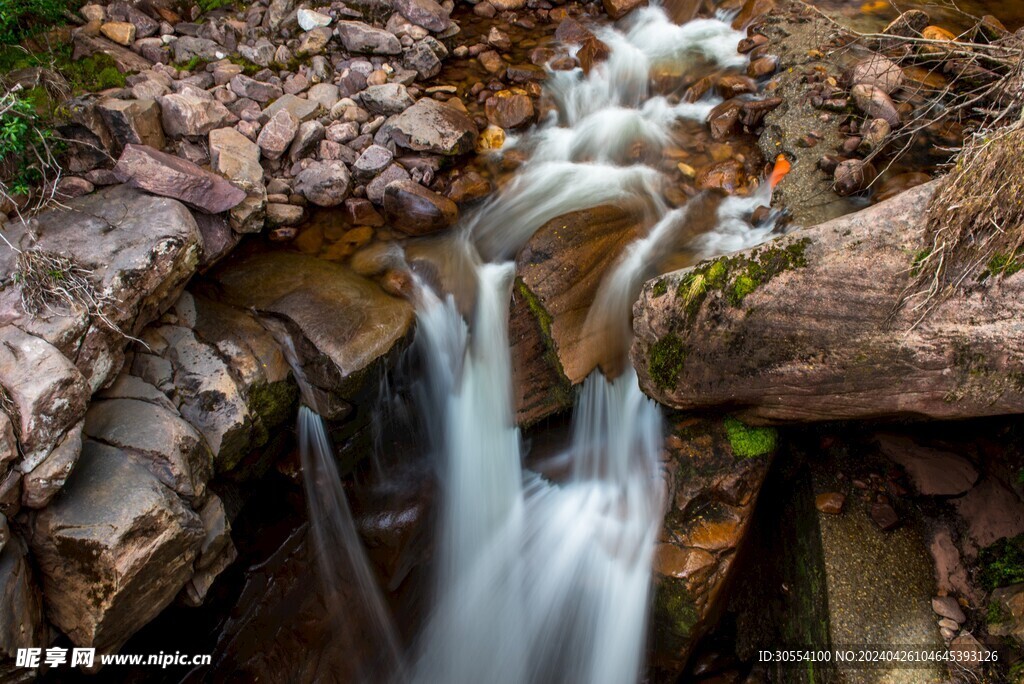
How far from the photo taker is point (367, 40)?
6672mm

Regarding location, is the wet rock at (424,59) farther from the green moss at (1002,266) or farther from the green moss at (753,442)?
the green moss at (1002,266)

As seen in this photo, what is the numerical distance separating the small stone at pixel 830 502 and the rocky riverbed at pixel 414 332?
1.1 inches

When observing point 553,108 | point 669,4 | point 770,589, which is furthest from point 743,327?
point 669,4

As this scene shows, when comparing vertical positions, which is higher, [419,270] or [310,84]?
[310,84]

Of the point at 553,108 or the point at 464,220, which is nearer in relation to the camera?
the point at 464,220

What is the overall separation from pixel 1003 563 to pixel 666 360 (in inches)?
82.4

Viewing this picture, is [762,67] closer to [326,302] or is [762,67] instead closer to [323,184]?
[323,184]

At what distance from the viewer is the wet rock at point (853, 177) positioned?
475cm

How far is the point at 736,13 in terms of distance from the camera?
7.07 m

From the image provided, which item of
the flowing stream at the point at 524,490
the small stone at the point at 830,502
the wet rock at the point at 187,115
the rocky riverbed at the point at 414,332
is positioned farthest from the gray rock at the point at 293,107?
the small stone at the point at 830,502

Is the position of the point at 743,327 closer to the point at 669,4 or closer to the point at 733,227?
the point at 733,227

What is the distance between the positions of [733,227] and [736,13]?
3353mm

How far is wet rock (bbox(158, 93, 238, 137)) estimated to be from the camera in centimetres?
539

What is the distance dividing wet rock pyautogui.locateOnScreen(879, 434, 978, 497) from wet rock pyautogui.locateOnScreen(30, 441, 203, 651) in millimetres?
4382
